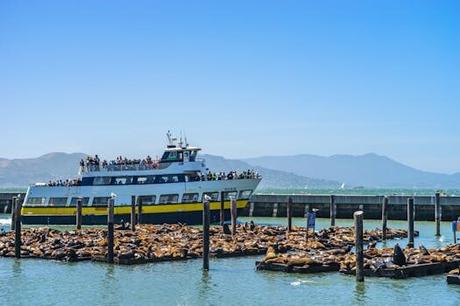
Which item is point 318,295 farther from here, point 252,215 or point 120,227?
point 252,215

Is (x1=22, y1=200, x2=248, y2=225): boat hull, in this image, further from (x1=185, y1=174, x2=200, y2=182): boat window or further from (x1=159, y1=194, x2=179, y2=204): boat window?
(x1=185, y1=174, x2=200, y2=182): boat window

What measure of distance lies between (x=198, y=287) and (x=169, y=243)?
981 centimetres

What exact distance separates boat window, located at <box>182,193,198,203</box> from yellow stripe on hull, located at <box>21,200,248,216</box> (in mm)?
229

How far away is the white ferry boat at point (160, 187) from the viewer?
2159 inches

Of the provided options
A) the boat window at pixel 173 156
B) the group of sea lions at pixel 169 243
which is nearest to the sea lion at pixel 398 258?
the group of sea lions at pixel 169 243

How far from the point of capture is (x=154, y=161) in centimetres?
5581

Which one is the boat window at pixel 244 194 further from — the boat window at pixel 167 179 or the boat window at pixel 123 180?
the boat window at pixel 123 180

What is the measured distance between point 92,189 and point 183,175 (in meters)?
7.33

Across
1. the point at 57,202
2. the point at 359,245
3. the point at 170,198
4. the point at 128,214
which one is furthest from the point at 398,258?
the point at 57,202

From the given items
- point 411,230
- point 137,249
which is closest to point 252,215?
point 411,230

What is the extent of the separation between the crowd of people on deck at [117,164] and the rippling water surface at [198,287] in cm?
2427

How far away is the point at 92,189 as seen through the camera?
5703 cm

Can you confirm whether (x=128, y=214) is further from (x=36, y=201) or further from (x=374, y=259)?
(x=374, y=259)

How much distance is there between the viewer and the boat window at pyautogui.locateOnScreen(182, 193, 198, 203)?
54.8 meters
